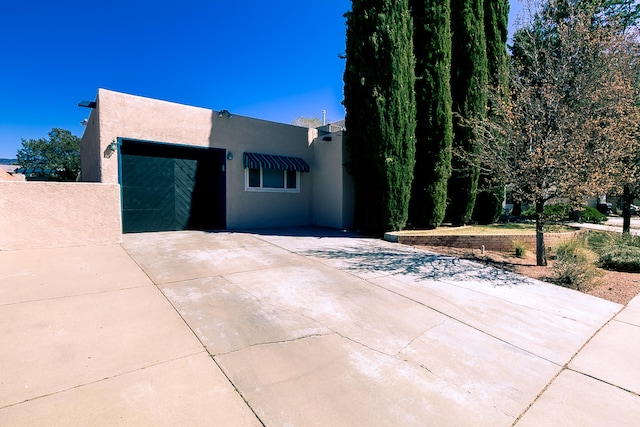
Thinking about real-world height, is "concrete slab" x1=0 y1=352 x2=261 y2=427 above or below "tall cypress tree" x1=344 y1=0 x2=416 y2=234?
below

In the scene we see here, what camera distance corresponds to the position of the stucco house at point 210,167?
351 inches

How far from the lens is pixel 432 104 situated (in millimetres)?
10383

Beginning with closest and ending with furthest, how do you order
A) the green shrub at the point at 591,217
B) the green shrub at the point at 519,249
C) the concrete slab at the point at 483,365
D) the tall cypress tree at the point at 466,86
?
the concrete slab at the point at 483,365 → the green shrub at the point at 519,249 → the tall cypress tree at the point at 466,86 → the green shrub at the point at 591,217

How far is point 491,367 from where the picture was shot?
2936mm

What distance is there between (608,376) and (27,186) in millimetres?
10108

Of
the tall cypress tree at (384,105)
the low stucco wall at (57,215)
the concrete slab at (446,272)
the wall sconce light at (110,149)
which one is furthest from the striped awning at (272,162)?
the low stucco wall at (57,215)

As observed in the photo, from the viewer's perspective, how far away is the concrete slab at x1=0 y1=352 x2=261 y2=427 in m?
2.00

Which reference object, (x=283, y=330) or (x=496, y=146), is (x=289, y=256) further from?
(x=496, y=146)

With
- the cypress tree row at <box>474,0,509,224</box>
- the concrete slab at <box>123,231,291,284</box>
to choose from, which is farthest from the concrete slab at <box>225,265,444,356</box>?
the cypress tree row at <box>474,0,509,224</box>

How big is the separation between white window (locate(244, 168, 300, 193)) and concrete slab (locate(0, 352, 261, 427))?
8941 mm

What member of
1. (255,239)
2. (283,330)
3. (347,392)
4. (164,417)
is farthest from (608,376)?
(255,239)

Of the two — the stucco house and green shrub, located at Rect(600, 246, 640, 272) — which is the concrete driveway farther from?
the stucco house

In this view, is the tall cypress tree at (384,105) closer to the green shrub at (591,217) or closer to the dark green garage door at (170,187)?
the dark green garage door at (170,187)

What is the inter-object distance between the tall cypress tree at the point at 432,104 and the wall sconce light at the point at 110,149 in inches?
363
